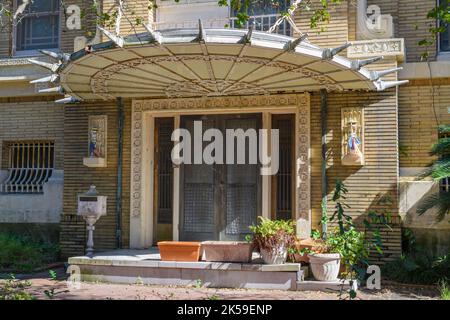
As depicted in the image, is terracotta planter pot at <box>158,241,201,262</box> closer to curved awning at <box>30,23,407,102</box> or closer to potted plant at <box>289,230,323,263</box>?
potted plant at <box>289,230,323,263</box>

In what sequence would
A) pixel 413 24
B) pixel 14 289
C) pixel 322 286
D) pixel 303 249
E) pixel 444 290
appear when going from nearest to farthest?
1. pixel 444 290
2. pixel 14 289
3. pixel 322 286
4. pixel 303 249
5. pixel 413 24

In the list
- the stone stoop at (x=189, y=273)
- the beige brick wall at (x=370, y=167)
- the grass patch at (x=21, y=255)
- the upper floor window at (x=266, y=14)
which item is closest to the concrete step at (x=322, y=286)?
the stone stoop at (x=189, y=273)

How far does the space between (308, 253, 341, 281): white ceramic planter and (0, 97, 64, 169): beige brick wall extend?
6.74 m

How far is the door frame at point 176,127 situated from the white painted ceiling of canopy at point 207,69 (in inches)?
10.0

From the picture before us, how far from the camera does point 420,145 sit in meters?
11.4

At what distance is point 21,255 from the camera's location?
39.2ft

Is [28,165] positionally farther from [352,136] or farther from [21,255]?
[352,136]

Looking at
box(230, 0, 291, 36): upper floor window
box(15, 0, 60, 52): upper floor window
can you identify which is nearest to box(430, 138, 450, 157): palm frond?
box(230, 0, 291, 36): upper floor window

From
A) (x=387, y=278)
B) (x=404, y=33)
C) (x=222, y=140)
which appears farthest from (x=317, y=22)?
(x=387, y=278)

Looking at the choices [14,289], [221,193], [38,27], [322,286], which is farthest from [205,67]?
[38,27]

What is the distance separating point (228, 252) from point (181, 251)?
86cm

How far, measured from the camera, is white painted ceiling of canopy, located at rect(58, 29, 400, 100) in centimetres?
850

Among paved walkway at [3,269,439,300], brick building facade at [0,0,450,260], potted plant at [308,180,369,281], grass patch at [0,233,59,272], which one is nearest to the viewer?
paved walkway at [3,269,439,300]
